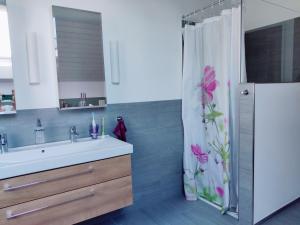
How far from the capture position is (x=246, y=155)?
181 cm

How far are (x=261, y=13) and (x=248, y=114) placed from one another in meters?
1.35

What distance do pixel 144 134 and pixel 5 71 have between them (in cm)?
126

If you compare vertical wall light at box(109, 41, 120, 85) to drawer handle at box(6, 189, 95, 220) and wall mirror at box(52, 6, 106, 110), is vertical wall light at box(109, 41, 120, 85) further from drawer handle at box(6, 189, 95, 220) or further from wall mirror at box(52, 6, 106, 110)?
drawer handle at box(6, 189, 95, 220)

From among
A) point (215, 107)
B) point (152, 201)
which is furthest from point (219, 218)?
point (215, 107)

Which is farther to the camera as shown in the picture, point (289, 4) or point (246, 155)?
point (289, 4)

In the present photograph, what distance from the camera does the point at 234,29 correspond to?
1.92 m

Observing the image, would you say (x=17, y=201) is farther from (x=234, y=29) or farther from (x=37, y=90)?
(x=234, y=29)

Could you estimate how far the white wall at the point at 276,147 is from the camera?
1818 mm

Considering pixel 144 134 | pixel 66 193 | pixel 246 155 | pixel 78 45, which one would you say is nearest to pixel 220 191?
pixel 246 155

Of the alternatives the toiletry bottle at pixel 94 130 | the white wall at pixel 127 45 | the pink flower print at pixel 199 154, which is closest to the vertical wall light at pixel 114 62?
the white wall at pixel 127 45

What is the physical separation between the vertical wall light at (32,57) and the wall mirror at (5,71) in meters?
0.12

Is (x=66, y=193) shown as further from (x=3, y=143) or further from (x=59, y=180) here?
(x=3, y=143)

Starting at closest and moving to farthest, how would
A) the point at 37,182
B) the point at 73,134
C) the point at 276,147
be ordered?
the point at 37,182 < the point at 73,134 < the point at 276,147

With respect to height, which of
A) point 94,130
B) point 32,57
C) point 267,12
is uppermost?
point 267,12
